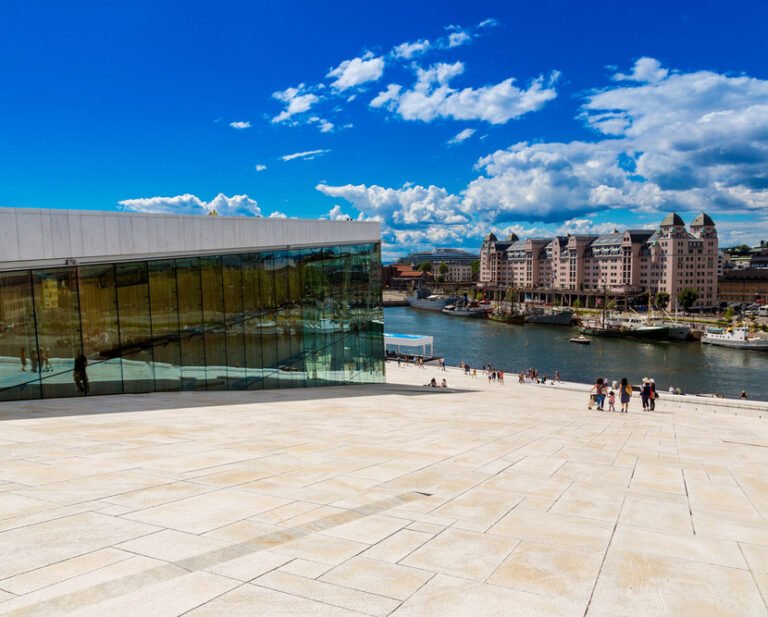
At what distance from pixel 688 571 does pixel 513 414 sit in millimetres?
13124

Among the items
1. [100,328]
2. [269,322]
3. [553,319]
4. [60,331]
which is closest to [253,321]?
[269,322]

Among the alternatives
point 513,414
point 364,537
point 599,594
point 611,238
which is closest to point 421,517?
point 364,537

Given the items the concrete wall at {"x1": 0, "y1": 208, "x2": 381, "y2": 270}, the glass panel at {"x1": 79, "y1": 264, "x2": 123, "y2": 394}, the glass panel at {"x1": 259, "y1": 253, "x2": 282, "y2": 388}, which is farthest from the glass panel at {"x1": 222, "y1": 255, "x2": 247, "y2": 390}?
the glass panel at {"x1": 79, "y1": 264, "x2": 123, "y2": 394}

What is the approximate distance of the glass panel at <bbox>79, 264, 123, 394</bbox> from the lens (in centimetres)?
1702

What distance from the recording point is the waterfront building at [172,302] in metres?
16.0

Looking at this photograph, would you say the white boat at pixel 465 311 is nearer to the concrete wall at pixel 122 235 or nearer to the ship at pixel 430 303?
the ship at pixel 430 303

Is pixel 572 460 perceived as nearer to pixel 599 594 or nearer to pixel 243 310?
pixel 599 594

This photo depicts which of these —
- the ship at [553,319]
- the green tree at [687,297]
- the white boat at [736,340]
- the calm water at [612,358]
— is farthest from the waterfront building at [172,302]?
the green tree at [687,297]

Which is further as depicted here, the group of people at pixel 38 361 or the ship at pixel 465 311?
the ship at pixel 465 311

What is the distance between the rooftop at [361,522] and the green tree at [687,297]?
144 metres

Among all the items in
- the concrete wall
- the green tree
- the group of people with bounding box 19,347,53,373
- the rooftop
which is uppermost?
the concrete wall

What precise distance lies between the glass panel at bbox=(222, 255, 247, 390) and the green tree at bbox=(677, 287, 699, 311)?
471 feet

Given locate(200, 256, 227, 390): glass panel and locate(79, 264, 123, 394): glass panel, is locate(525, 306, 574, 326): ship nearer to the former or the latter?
locate(200, 256, 227, 390): glass panel

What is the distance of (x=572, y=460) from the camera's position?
10617 millimetres
